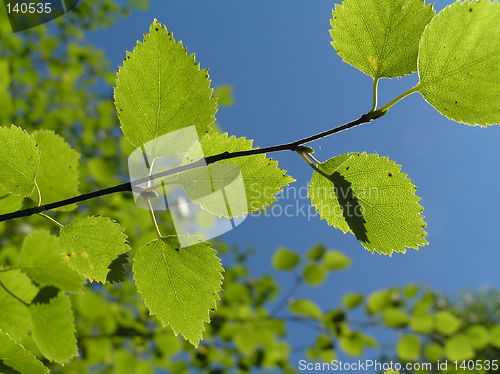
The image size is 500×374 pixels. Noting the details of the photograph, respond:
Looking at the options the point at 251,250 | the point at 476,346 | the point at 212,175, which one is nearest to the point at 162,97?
the point at 212,175

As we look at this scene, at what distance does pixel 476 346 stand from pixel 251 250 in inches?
76.8

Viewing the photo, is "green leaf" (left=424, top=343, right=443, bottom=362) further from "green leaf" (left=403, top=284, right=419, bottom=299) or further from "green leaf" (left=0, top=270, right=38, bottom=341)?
"green leaf" (left=0, top=270, right=38, bottom=341)

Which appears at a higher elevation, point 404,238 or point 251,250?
point 404,238

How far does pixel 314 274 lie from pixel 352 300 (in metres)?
0.26

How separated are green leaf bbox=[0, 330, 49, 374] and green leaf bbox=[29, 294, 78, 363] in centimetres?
19

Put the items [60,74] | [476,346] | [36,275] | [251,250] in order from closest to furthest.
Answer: [36,275]
[476,346]
[60,74]
[251,250]

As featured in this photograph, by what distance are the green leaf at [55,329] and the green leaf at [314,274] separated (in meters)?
1.93

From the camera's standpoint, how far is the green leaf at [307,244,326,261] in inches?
104

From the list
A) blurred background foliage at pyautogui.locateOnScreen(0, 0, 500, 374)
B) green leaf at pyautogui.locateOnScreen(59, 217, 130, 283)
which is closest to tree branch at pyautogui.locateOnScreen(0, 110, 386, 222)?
green leaf at pyautogui.locateOnScreen(59, 217, 130, 283)

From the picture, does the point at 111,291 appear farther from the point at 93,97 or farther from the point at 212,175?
the point at 212,175

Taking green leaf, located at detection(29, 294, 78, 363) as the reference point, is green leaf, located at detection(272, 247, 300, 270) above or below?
below

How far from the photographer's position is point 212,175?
58 cm

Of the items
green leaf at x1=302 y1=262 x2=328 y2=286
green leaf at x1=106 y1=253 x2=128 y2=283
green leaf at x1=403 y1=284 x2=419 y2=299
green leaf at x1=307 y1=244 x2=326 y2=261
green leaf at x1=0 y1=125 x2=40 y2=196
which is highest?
green leaf at x1=0 y1=125 x2=40 y2=196

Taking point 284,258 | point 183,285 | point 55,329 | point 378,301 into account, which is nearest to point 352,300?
point 378,301
